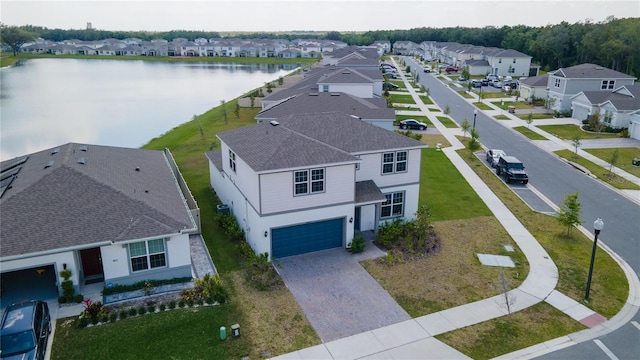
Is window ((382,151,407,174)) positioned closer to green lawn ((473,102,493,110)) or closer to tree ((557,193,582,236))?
tree ((557,193,582,236))

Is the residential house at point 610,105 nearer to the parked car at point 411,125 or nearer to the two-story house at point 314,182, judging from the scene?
the parked car at point 411,125

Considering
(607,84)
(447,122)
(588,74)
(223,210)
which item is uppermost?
(588,74)

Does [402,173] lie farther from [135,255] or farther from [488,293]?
[135,255]

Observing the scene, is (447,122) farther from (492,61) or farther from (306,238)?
(492,61)

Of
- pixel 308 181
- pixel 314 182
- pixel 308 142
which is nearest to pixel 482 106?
pixel 308 142

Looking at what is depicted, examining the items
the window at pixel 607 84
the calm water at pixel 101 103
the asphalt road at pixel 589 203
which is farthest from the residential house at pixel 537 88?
the calm water at pixel 101 103

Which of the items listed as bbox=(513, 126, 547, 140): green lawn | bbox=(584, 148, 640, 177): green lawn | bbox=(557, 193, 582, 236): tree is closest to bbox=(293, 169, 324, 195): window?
bbox=(557, 193, 582, 236): tree
